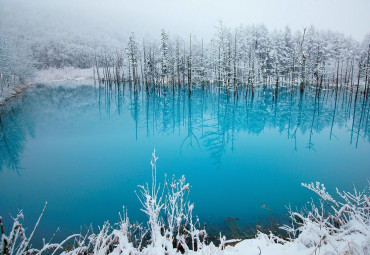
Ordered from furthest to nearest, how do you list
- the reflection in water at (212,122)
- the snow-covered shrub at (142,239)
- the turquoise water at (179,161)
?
the reflection in water at (212,122)
the turquoise water at (179,161)
the snow-covered shrub at (142,239)

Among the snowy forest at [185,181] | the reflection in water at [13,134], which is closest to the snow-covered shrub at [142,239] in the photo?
the snowy forest at [185,181]

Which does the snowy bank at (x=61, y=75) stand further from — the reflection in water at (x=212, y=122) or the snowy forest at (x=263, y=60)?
the reflection in water at (x=212, y=122)

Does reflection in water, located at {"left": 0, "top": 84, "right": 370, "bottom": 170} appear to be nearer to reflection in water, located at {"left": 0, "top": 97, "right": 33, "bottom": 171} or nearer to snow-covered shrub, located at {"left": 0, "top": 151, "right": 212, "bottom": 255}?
reflection in water, located at {"left": 0, "top": 97, "right": 33, "bottom": 171}

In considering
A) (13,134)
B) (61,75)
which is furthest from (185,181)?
(61,75)

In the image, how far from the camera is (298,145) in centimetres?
1538

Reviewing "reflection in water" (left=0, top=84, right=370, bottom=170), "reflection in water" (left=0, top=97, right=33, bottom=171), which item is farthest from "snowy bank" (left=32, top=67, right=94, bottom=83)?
"reflection in water" (left=0, top=97, right=33, bottom=171)

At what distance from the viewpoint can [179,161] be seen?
41.4 feet

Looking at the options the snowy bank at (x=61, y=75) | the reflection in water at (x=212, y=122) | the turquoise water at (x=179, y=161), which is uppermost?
the snowy bank at (x=61, y=75)

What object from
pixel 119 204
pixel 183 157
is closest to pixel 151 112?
pixel 183 157

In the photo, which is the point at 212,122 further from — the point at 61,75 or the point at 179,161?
the point at 61,75

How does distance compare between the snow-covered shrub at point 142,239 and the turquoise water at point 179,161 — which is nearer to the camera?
the snow-covered shrub at point 142,239

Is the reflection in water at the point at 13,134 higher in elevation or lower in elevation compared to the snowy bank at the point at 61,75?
lower

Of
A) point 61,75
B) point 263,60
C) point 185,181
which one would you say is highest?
point 263,60

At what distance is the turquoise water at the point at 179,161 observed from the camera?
27.8 feet
